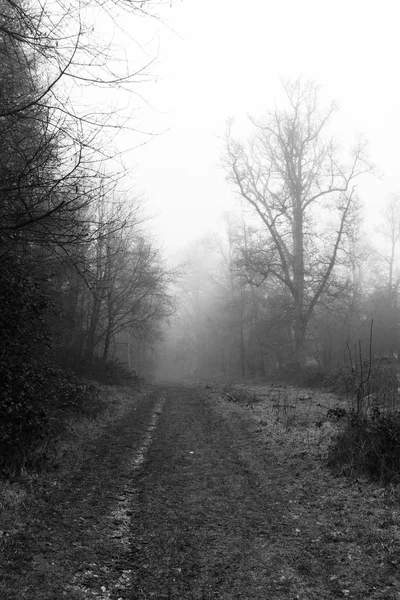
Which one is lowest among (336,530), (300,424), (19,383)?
(336,530)

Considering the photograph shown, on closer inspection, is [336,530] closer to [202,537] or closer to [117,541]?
[202,537]

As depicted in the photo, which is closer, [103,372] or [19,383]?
[19,383]

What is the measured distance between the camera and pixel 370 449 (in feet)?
21.7

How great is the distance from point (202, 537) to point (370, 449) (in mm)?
3164

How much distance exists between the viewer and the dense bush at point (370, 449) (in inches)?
246

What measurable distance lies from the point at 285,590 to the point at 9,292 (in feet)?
Result: 18.5

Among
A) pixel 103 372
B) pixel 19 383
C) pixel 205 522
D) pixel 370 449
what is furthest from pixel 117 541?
pixel 103 372

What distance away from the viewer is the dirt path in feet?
12.0

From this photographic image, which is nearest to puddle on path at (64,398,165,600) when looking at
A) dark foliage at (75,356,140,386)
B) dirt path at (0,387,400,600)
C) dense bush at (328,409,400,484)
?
dirt path at (0,387,400,600)

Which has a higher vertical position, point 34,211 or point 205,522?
point 34,211

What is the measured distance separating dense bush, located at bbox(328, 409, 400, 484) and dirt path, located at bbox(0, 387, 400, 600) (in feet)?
1.31

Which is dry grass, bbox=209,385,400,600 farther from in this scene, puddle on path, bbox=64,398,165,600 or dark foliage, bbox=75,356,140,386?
dark foliage, bbox=75,356,140,386

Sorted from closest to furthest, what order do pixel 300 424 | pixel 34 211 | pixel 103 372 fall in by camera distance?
1. pixel 34 211
2. pixel 300 424
3. pixel 103 372

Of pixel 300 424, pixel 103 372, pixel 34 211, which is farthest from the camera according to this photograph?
pixel 103 372
